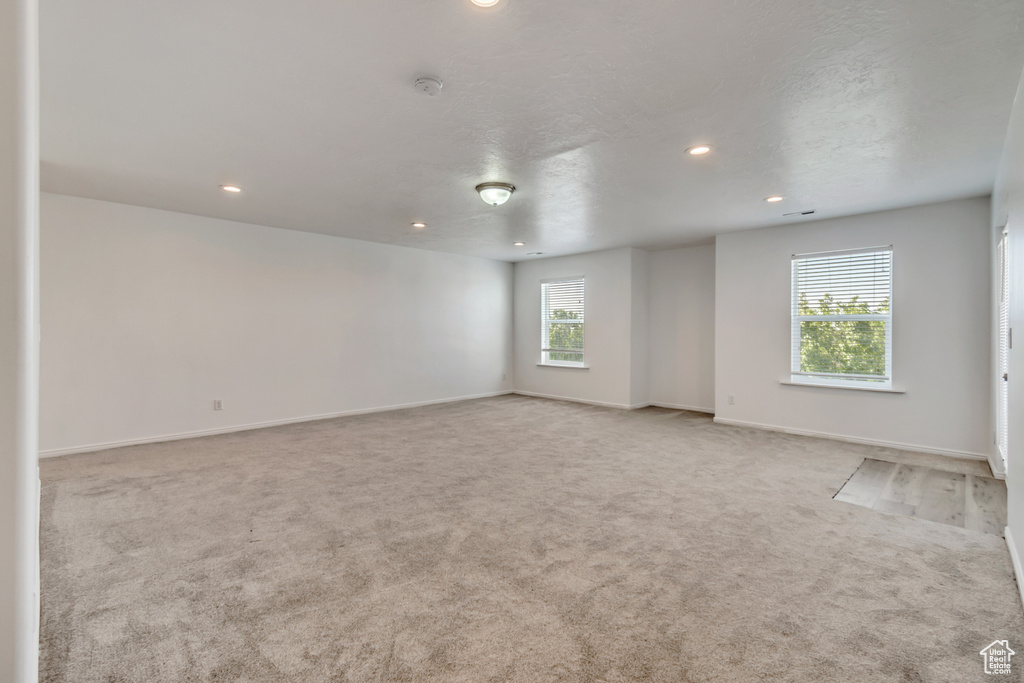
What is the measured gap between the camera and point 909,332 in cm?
473

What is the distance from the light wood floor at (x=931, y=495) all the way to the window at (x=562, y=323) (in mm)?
4458

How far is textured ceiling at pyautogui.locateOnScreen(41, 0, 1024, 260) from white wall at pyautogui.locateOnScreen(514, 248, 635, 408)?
9.32 ft

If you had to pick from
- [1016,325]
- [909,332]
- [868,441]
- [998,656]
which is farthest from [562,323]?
[998,656]

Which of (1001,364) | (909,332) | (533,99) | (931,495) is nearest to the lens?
(533,99)

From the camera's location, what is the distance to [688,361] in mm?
7078

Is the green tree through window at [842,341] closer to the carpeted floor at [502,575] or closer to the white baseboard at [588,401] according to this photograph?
the carpeted floor at [502,575]

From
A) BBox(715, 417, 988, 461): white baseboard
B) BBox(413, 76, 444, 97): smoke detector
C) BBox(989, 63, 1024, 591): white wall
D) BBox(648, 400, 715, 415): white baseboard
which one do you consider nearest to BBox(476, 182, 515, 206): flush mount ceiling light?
BBox(413, 76, 444, 97): smoke detector

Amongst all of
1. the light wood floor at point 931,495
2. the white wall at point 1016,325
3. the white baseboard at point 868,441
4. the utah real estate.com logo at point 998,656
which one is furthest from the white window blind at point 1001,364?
the utah real estate.com logo at point 998,656

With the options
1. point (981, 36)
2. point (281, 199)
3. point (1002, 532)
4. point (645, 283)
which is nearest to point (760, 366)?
point (645, 283)

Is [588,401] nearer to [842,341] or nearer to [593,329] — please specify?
[593,329]

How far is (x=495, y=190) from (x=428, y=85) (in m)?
1.67

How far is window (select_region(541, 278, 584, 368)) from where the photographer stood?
789cm

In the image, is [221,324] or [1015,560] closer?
[1015,560]

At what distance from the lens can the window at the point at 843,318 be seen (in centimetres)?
493
